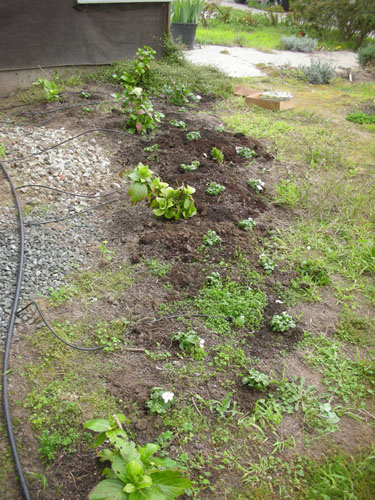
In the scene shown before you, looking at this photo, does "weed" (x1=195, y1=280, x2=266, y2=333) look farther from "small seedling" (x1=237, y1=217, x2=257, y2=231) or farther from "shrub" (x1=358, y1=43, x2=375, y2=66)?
"shrub" (x1=358, y1=43, x2=375, y2=66)

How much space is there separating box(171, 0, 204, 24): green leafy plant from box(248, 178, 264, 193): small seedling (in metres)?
6.07

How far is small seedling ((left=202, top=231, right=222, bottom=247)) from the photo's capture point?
3217mm

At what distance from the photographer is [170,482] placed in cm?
160

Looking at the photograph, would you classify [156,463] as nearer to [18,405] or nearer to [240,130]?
[18,405]

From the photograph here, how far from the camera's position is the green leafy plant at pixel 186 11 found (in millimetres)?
8508

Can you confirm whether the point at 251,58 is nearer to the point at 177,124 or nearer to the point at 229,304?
the point at 177,124

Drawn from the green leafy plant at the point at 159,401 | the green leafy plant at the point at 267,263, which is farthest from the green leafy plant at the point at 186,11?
Result: the green leafy plant at the point at 159,401

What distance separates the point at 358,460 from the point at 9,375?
177 cm

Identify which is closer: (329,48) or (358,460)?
(358,460)

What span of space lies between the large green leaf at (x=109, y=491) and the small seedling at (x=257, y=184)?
9.67ft

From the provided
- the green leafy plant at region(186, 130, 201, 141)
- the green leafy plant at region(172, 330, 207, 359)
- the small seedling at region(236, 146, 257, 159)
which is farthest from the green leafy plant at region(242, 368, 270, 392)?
the green leafy plant at region(186, 130, 201, 141)

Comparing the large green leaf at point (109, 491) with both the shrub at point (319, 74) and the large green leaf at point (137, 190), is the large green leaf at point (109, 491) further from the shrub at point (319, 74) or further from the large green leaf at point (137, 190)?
the shrub at point (319, 74)

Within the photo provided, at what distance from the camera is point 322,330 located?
269 cm

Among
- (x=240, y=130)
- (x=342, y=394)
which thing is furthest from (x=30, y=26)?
(x=342, y=394)
